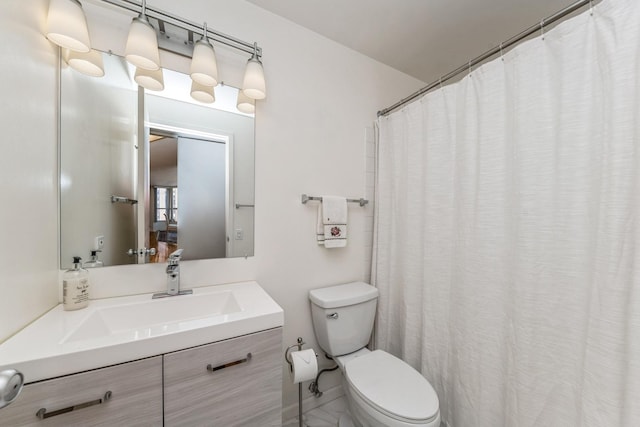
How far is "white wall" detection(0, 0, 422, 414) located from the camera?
48.6 inches

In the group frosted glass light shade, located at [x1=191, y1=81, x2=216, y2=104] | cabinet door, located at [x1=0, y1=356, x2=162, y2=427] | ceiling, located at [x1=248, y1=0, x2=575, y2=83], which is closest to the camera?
cabinet door, located at [x1=0, y1=356, x2=162, y2=427]

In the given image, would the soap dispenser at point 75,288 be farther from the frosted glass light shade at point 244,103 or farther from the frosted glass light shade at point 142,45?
the frosted glass light shade at point 244,103

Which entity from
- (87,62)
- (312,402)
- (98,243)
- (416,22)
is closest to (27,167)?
(98,243)

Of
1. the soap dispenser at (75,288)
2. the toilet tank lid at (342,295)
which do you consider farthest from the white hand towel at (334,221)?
the soap dispenser at (75,288)

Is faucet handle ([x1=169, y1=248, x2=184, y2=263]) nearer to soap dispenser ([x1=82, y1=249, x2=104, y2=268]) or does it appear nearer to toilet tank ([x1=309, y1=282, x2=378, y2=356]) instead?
soap dispenser ([x1=82, y1=249, x2=104, y2=268])

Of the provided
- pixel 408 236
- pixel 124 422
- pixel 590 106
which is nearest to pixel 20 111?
pixel 124 422

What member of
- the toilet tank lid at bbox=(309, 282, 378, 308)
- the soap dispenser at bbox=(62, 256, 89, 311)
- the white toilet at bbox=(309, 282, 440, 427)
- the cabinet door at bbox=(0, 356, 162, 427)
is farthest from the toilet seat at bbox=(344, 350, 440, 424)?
the soap dispenser at bbox=(62, 256, 89, 311)

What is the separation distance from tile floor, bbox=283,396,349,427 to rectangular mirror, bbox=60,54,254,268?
107cm

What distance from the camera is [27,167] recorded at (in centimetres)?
79

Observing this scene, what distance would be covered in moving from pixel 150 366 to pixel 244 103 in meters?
1.23

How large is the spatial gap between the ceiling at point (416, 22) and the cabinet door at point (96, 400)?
1765 mm

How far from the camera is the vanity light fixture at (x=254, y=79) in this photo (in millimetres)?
1237

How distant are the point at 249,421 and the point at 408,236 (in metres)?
1.20

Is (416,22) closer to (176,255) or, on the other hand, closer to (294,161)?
(294,161)
